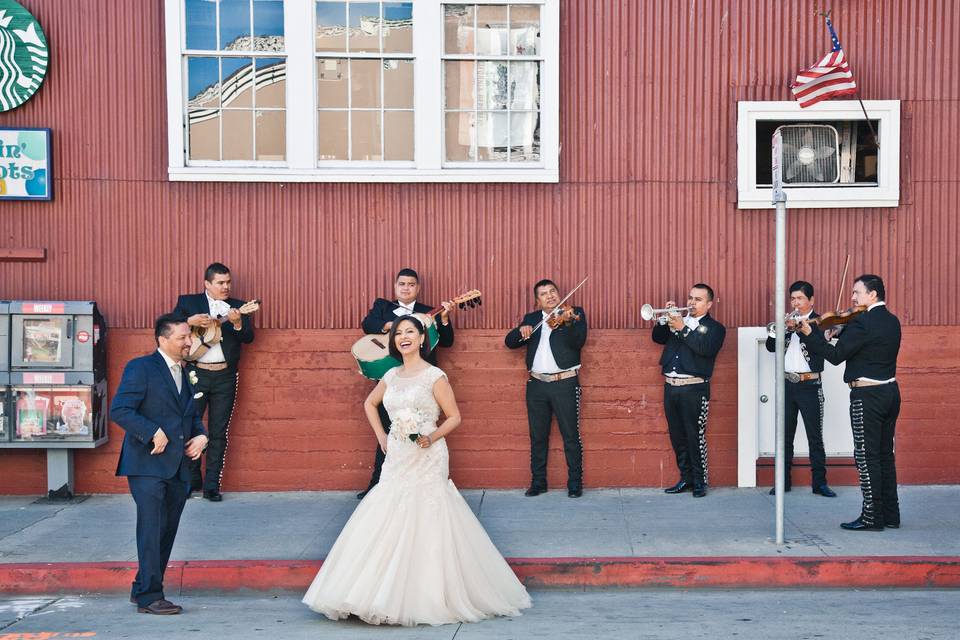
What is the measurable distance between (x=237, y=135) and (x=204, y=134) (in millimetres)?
326

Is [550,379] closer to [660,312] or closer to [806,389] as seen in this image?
[660,312]

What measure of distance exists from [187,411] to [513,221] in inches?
176

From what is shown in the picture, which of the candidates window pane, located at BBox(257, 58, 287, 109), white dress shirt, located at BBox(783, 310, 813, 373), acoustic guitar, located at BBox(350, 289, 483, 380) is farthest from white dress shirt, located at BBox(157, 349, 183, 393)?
white dress shirt, located at BBox(783, 310, 813, 373)

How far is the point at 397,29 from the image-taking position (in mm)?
10711

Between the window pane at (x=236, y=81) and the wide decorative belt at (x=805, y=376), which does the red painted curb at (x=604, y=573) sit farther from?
the window pane at (x=236, y=81)

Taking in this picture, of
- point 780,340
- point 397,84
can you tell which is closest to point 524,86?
point 397,84

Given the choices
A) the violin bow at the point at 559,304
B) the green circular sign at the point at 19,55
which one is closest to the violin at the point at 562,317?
the violin bow at the point at 559,304

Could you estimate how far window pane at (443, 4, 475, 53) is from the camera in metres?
10.7

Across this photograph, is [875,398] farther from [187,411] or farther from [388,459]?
[187,411]

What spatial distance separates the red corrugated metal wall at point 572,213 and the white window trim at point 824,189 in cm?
13

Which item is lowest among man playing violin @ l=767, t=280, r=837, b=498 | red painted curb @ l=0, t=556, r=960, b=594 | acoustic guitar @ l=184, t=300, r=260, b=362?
red painted curb @ l=0, t=556, r=960, b=594

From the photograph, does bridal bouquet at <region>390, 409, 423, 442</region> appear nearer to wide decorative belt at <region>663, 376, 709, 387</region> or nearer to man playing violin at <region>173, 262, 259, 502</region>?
man playing violin at <region>173, 262, 259, 502</region>

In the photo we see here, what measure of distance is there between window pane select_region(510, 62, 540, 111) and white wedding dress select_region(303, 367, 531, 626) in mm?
4274

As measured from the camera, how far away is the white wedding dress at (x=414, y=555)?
22.3 feet
